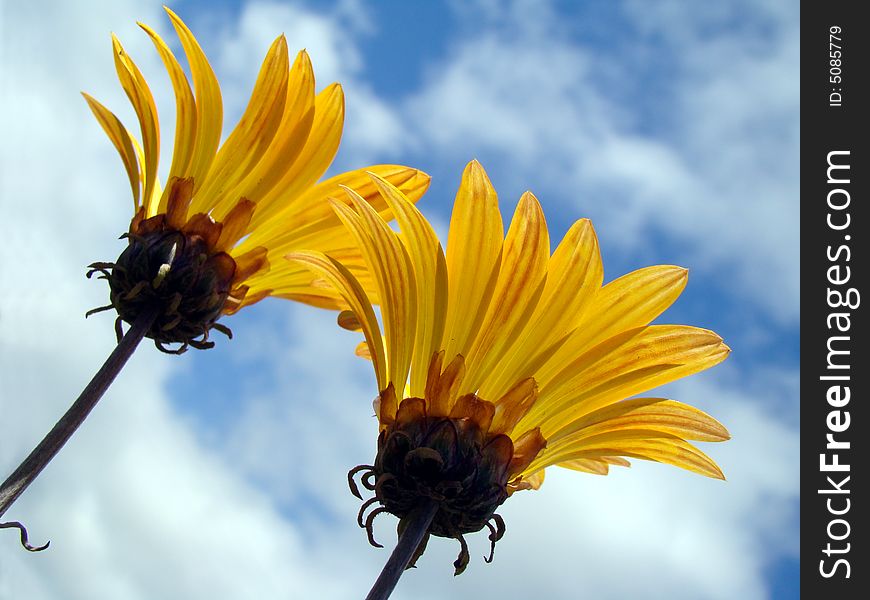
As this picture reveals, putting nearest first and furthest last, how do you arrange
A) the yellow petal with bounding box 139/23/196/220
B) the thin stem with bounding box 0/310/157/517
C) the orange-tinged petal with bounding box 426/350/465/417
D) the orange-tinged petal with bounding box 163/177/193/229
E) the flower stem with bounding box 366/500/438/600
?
the flower stem with bounding box 366/500/438/600 < the thin stem with bounding box 0/310/157/517 < the orange-tinged petal with bounding box 426/350/465/417 < the orange-tinged petal with bounding box 163/177/193/229 < the yellow petal with bounding box 139/23/196/220

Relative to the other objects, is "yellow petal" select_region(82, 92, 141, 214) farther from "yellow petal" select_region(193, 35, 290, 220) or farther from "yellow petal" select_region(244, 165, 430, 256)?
"yellow petal" select_region(244, 165, 430, 256)

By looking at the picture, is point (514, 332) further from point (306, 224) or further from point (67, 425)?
point (67, 425)

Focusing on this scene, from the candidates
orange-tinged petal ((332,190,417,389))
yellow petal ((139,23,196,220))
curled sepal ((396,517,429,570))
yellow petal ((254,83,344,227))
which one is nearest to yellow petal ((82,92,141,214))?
yellow petal ((139,23,196,220))

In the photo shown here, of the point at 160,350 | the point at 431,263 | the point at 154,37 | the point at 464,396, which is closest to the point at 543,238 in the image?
the point at 431,263

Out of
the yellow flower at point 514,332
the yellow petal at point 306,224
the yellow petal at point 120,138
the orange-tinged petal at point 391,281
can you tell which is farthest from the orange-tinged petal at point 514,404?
the yellow petal at point 120,138

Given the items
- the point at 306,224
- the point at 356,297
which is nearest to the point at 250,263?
the point at 306,224

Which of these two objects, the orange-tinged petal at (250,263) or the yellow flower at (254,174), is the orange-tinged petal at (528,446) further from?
the orange-tinged petal at (250,263)
